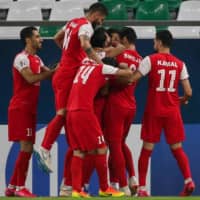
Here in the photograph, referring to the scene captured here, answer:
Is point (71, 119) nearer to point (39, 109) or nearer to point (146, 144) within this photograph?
point (146, 144)

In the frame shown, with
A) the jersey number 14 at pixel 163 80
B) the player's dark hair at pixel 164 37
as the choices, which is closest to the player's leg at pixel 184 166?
the jersey number 14 at pixel 163 80

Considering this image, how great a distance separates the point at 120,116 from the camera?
439 inches

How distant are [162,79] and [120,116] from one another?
58cm

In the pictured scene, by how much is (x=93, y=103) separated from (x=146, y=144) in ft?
2.88

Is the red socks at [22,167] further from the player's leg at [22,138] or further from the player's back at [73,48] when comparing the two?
the player's back at [73,48]

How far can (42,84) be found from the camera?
12727 millimetres

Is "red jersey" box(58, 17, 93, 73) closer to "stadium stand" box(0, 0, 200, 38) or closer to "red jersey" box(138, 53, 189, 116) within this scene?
"red jersey" box(138, 53, 189, 116)

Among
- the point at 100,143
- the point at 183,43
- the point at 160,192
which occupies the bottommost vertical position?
the point at 160,192

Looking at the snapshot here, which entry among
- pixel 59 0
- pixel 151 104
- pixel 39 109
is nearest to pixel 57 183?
pixel 39 109

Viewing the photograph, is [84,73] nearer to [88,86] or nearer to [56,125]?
[88,86]

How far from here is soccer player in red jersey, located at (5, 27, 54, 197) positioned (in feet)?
37.3

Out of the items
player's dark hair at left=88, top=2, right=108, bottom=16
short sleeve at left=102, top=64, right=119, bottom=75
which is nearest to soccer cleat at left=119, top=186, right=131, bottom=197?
short sleeve at left=102, top=64, right=119, bottom=75

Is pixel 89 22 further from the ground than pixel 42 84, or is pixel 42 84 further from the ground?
pixel 89 22

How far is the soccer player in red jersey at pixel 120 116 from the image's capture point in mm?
11133
